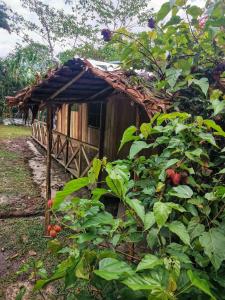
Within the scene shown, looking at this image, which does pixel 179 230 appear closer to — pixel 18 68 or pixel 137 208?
pixel 137 208

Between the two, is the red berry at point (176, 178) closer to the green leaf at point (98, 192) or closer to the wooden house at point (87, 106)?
the green leaf at point (98, 192)

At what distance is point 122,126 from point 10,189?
304 centimetres

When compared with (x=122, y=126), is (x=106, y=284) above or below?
below

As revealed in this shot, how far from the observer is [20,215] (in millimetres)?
5152

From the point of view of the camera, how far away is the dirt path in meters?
3.41

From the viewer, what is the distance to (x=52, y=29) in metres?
20.2

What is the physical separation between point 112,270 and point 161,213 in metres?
0.31

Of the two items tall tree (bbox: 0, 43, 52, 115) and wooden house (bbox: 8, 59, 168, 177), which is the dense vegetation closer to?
wooden house (bbox: 8, 59, 168, 177)

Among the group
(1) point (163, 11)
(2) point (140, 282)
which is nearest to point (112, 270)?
(2) point (140, 282)

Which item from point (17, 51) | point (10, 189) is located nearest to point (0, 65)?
point (17, 51)

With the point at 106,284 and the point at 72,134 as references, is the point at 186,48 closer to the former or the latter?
the point at 106,284

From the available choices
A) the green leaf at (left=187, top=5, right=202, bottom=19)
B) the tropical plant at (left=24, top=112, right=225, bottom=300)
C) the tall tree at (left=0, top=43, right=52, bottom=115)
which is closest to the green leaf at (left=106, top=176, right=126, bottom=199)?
the tropical plant at (left=24, top=112, right=225, bottom=300)

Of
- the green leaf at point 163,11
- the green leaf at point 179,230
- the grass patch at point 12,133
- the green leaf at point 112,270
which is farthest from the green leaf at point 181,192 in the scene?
the grass patch at point 12,133

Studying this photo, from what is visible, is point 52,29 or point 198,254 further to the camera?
point 52,29
